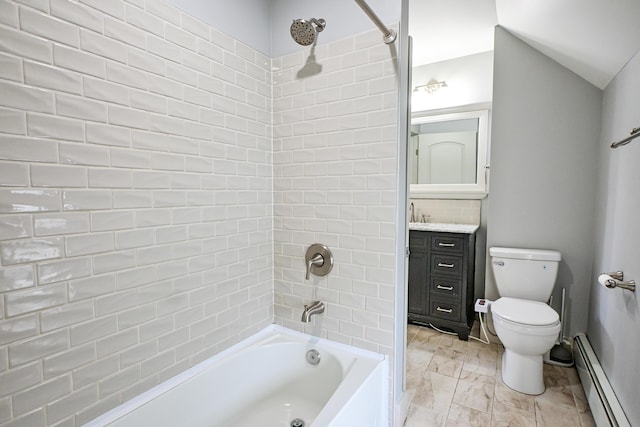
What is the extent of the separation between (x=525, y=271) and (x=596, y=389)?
0.84 metres

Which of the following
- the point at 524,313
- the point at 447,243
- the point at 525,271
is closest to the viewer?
the point at 524,313

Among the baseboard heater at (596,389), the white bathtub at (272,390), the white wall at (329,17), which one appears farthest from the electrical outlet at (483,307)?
the white wall at (329,17)

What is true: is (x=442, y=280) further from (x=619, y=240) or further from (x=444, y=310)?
(x=619, y=240)

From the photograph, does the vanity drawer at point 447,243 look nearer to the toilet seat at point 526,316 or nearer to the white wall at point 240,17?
the toilet seat at point 526,316

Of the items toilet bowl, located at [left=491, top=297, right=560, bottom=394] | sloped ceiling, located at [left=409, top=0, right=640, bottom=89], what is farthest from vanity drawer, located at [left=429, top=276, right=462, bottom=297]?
sloped ceiling, located at [left=409, top=0, right=640, bottom=89]

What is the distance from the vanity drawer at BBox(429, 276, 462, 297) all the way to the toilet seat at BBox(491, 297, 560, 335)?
420 mm

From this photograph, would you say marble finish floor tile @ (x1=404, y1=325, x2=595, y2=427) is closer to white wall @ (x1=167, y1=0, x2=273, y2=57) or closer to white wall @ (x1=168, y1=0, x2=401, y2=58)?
white wall @ (x1=168, y1=0, x2=401, y2=58)

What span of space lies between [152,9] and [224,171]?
699 mm

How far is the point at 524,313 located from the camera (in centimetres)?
204

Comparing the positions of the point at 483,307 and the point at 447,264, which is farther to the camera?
the point at 447,264

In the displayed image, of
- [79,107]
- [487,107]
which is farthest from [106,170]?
[487,107]

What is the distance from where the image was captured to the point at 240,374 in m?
1.55

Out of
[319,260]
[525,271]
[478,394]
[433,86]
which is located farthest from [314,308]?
[433,86]

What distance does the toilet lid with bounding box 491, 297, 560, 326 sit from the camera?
6.36 ft
